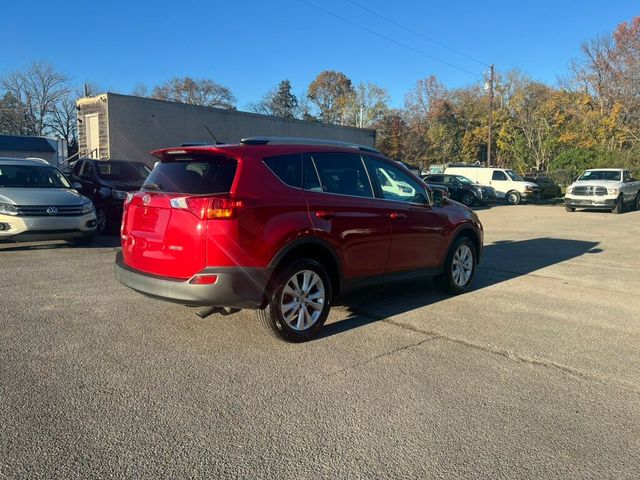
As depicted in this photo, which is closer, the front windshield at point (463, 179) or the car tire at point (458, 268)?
the car tire at point (458, 268)

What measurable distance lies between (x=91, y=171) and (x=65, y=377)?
9.88 metres

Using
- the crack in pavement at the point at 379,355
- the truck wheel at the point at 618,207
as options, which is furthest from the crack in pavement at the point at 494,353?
the truck wheel at the point at 618,207

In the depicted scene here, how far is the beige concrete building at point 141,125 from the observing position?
15409 mm

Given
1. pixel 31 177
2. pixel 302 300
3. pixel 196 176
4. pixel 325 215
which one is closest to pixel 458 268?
pixel 325 215

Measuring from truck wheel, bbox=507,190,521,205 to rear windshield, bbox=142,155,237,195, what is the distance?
81.4 ft

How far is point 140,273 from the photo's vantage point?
15.2ft

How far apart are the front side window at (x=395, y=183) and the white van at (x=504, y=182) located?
22.5m

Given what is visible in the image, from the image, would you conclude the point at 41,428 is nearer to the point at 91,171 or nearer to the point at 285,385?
the point at 285,385

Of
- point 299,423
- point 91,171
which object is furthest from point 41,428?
point 91,171

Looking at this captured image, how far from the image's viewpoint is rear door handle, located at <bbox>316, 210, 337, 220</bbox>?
15.8ft

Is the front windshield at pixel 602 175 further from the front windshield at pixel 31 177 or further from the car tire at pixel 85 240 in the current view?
the front windshield at pixel 31 177

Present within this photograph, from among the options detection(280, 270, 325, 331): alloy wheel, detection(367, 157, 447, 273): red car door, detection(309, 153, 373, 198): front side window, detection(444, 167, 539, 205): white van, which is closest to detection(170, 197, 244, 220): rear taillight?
detection(280, 270, 325, 331): alloy wheel

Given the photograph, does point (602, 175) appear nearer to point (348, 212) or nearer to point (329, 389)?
point (348, 212)

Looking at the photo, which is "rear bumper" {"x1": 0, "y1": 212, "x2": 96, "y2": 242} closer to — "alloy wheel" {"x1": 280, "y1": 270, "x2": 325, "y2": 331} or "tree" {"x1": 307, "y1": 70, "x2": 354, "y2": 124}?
"alloy wheel" {"x1": 280, "y1": 270, "x2": 325, "y2": 331}
